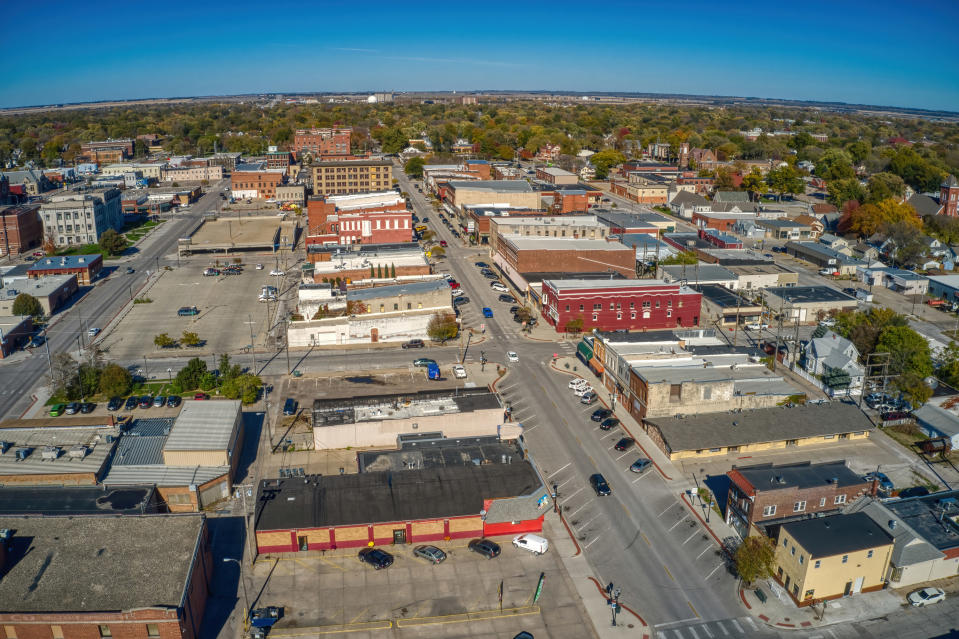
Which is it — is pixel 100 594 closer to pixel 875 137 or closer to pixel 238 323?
pixel 238 323

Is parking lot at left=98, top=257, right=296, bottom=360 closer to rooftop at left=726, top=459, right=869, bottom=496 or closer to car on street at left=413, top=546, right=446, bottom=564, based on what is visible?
car on street at left=413, top=546, right=446, bottom=564

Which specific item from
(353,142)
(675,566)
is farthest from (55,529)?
(353,142)

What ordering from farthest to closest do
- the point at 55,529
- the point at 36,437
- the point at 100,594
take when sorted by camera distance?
the point at 36,437, the point at 55,529, the point at 100,594

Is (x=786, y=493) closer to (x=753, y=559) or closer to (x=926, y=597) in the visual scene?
(x=753, y=559)

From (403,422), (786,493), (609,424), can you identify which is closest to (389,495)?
(403,422)

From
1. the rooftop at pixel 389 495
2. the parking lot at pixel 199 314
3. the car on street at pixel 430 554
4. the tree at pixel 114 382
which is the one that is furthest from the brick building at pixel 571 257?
the car on street at pixel 430 554

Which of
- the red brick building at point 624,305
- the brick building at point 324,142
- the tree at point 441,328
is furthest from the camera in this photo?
the brick building at point 324,142

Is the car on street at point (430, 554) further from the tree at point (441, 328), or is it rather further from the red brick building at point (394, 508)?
the tree at point (441, 328)
